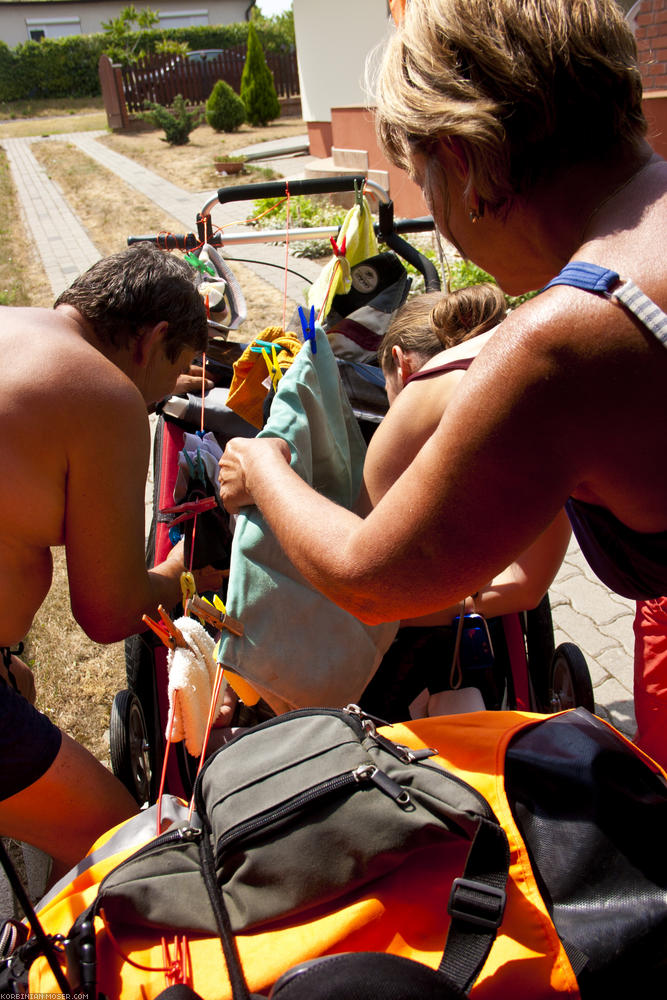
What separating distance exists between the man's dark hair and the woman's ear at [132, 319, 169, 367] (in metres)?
0.01

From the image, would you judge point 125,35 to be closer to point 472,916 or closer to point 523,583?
point 523,583

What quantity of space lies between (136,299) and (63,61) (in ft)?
137

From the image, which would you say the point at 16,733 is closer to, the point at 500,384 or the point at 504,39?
the point at 500,384

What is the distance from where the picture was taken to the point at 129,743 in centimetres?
216

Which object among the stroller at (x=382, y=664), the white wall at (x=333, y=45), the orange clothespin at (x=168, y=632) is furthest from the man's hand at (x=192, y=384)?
the white wall at (x=333, y=45)

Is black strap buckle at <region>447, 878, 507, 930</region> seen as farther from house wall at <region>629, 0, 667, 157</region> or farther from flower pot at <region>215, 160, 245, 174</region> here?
flower pot at <region>215, 160, 245, 174</region>

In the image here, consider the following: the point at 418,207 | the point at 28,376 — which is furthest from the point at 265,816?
the point at 418,207

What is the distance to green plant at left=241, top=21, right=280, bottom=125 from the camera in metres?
19.4

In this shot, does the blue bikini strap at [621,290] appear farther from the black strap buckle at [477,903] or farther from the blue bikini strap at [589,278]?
the black strap buckle at [477,903]

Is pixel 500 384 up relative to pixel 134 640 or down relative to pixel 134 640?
Result: up

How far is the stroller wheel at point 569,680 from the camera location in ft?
7.20

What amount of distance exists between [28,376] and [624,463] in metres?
1.20

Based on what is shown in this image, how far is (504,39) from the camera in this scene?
96cm

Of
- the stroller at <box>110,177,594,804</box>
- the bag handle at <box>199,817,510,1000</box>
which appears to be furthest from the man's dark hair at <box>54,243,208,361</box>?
the bag handle at <box>199,817,510,1000</box>
